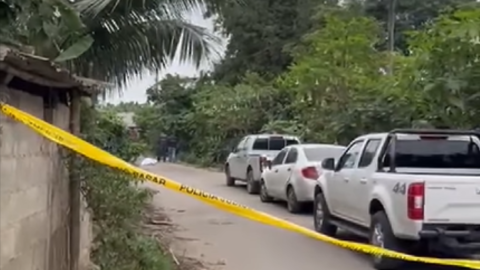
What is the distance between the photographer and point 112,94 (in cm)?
1472

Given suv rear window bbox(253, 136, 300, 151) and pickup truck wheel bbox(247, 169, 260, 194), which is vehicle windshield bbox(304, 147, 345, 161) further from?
suv rear window bbox(253, 136, 300, 151)

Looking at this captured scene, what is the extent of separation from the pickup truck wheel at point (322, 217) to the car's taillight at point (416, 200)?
387 centimetres

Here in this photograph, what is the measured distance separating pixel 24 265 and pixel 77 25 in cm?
193

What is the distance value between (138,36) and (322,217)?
4.38 metres

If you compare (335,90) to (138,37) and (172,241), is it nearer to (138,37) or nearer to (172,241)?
(172,241)

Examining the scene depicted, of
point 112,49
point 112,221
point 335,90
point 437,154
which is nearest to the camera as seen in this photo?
point 112,221

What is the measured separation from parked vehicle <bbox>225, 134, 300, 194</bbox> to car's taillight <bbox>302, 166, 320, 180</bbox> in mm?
5644

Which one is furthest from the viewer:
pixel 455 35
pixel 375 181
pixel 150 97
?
pixel 150 97

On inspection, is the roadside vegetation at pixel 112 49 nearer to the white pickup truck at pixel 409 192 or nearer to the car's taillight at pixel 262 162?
the white pickup truck at pixel 409 192

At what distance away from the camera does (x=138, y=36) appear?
13.4 m

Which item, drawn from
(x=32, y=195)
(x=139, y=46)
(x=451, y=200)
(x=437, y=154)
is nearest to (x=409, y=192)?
(x=451, y=200)

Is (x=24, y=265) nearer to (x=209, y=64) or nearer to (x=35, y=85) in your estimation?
(x=35, y=85)

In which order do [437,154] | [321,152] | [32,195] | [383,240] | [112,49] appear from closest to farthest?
[32,195] → [383,240] → [437,154] → [112,49] → [321,152]

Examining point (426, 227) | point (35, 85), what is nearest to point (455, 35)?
point (426, 227)
